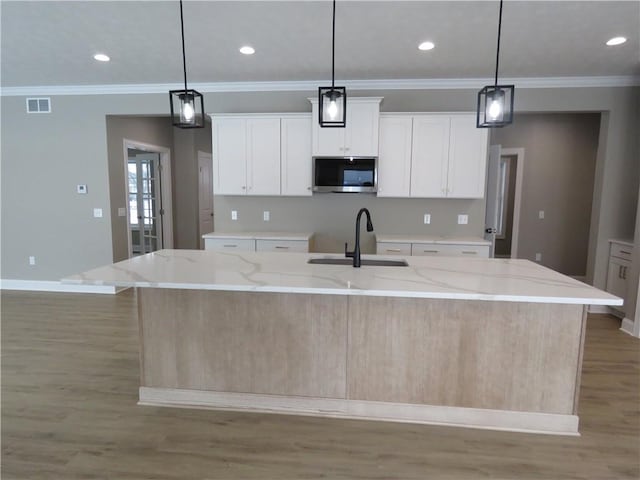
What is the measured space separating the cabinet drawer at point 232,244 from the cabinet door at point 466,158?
95.0 inches

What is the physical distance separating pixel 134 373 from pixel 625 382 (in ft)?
12.5

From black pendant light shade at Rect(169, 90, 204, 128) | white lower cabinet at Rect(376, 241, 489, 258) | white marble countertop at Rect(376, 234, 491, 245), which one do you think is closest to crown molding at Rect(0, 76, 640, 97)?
white marble countertop at Rect(376, 234, 491, 245)

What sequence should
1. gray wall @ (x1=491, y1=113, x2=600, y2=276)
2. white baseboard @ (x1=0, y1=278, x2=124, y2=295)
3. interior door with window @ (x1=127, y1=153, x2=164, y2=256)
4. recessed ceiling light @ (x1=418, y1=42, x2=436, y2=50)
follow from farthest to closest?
interior door with window @ (x1=127, y1=153, x2=164, y2=256) → gray wall @ (x1=491, y1=113, x2=600, y2=276) → white baseboard @ (x1=0, y1=278, x2=124, y2=295) → recessed ceiling light @ (x1=418, y1=42, x2=436, y2=50)

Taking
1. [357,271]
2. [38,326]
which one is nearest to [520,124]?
[357,271]

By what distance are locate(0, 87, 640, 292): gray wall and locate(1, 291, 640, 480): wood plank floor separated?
2.51 m

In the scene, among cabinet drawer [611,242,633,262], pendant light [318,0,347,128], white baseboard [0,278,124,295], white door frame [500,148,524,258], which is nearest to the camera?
pendant light [318,0,347,128]

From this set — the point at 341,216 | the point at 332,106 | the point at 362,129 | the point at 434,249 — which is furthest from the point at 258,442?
the point at 362,129

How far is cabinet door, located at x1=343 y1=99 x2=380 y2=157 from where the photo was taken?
4172mm

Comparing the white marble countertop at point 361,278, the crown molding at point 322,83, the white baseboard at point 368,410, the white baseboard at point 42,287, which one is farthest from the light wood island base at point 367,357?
the white baseboard at point 42,287

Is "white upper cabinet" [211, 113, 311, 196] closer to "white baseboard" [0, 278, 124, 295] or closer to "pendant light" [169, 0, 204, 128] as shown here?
"pendant light" [169, 0, 204, 128]

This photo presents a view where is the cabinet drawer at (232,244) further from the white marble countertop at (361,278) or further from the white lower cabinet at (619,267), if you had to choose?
the white lower cabinet at (619,267)

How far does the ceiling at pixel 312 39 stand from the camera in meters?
2.75

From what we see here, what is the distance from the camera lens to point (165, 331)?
2420 millimetres

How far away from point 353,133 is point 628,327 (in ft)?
11.7
